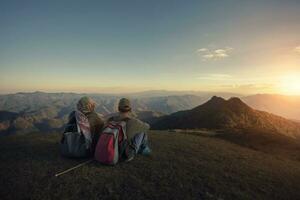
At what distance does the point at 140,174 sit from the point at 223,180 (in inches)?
119

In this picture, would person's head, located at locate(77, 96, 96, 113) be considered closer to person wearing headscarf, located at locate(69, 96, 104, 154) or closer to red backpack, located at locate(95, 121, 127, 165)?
person wearing headscarf, located at locate(69, 96, 104, 154)

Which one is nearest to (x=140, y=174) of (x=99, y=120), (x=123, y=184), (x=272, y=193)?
(x=123, y=184)

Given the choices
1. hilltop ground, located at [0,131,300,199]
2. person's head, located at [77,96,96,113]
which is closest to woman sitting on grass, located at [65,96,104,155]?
person's head, located at [77,96,96,113]

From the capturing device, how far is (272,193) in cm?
694

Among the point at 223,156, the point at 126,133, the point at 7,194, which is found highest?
the point at 126,133

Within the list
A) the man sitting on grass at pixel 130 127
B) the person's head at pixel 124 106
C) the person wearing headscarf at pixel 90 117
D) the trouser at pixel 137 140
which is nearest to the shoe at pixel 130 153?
the man sitting on grass at pixel 130 127

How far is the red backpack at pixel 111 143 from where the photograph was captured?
753 cm

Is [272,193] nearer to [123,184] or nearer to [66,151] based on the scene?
[123,184]

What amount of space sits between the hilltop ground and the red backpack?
0.34 m

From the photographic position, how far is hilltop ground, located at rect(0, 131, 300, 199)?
614cm

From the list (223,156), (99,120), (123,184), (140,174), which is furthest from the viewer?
(223,156)

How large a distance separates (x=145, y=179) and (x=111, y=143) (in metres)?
1.72

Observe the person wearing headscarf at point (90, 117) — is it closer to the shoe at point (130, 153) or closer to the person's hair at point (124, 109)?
the person's hair at point (124, 109)

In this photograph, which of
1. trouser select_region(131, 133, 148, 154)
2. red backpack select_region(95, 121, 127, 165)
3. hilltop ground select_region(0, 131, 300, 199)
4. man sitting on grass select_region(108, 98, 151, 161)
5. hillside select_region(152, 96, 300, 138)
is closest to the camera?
hilltop ground select_region(0, 131, 300, 199)
